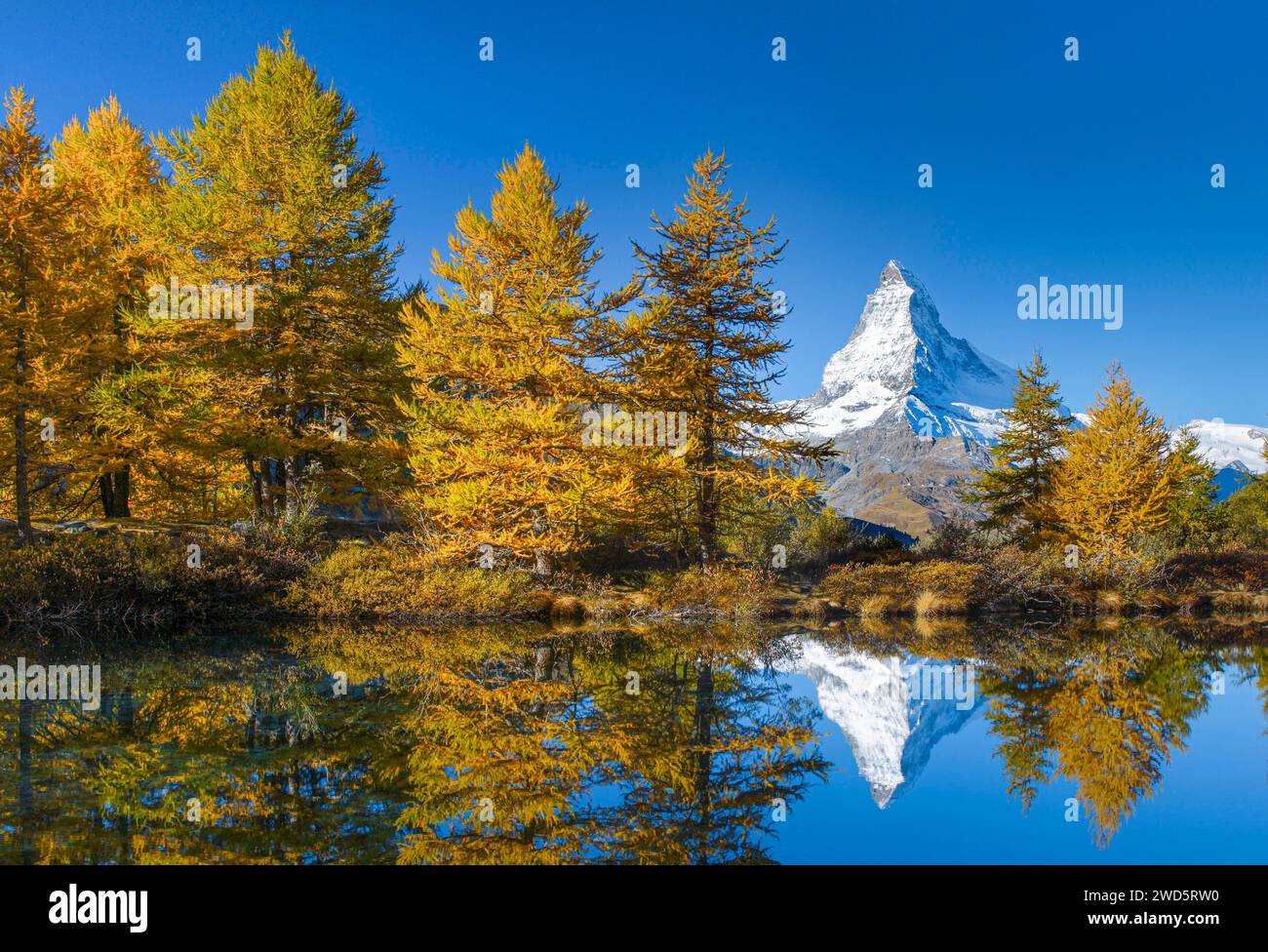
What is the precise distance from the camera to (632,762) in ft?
20.5

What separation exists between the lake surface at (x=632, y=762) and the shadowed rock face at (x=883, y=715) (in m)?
0.04

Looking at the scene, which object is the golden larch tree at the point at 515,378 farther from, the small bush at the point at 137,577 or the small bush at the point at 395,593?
the small bush at the point at 137,577

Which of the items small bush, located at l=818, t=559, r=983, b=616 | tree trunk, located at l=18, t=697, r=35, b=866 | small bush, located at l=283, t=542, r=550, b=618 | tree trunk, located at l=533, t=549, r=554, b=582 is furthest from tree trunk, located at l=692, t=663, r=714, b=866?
small bush, located at l=818, t=559, r=983, b=616

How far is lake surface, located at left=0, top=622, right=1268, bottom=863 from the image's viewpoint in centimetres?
471

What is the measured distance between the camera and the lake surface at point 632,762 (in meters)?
4.71

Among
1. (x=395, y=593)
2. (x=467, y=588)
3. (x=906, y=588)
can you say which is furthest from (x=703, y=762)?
(x=906, y=588)

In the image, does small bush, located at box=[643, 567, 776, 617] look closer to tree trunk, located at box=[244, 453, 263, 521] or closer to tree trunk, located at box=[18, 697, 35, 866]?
tree trunk, located at box=[244, 453, 263, 521]

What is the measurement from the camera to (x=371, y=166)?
75.9 feet

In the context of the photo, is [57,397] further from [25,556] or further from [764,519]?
[764,519]

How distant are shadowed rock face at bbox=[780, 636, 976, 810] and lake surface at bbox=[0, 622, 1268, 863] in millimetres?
41

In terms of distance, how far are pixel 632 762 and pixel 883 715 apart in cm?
334

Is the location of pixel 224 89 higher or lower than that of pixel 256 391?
higher
